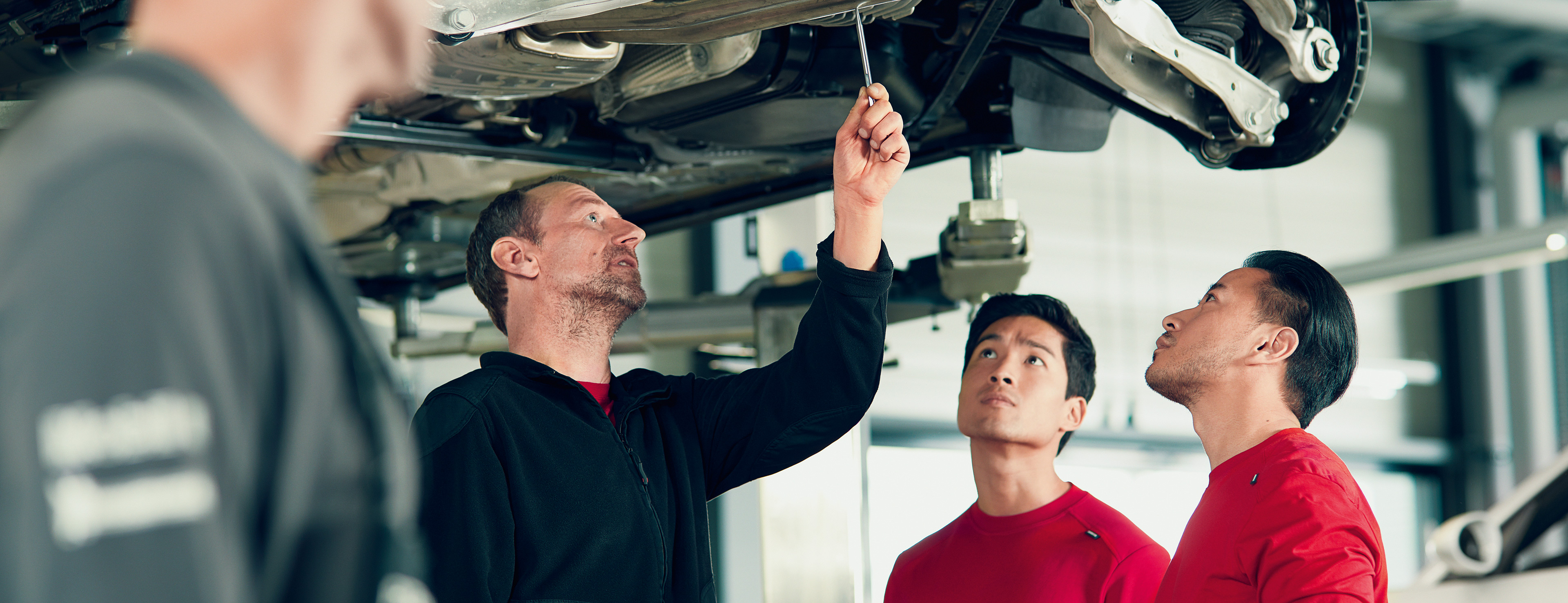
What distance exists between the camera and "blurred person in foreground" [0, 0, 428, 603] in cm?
60

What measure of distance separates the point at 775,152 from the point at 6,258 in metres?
2.21

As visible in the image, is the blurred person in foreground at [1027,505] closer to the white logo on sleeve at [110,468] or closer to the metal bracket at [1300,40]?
the metal bracket at [1300,40]

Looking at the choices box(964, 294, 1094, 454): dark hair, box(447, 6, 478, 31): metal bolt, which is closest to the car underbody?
box(447, 6, 478, 31): metal bolt

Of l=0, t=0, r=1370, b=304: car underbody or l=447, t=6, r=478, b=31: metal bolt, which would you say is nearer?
l=447, t=6, r=478, b=31: metal bolt

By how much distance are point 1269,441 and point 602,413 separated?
3.37 ft

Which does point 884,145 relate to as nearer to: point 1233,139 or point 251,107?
point 1233,139

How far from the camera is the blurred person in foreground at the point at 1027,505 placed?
7.65ft

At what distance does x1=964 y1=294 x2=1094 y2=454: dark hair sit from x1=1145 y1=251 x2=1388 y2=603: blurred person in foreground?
40 cm

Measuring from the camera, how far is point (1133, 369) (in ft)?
26.9

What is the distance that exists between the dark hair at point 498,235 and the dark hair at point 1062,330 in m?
0.97

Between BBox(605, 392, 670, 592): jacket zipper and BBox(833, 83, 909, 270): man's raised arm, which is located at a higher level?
BBox(833, 83, 909, 270): man's raised arm

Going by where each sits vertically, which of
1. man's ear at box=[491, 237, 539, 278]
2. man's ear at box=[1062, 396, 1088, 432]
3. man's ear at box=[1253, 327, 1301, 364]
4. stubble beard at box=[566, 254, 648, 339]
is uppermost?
man's ear at box=[491, 237, 539, 278]

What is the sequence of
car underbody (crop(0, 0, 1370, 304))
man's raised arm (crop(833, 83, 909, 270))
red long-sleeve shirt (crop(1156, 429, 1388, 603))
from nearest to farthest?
red long-sleeve shirt (crop(1156, 429, 1388, 603))
man's raised arm (crop(833, 83, 909, 270))
car underbody (crop(0, 0, 1370, 304))

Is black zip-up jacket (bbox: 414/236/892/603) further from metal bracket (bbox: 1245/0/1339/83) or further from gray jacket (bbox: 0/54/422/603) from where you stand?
gray jacket (bbox: 0/54/422/603)
